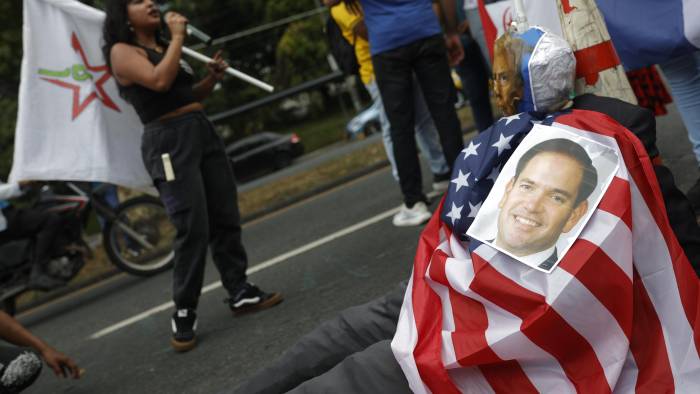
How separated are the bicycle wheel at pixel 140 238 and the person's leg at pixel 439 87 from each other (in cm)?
285

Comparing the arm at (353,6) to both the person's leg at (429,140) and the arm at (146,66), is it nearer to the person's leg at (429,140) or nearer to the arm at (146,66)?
the person's leg at (429,140)

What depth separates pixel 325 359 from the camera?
2.07 metres

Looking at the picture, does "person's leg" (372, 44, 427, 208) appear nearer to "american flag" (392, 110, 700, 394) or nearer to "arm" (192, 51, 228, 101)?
"arm" (192, 51, 228, 101)

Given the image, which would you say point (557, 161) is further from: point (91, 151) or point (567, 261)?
point (91, 151)

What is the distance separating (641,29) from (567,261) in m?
1.73

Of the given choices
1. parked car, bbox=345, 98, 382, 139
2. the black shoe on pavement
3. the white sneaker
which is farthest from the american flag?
parked car, bbox=345, 98, 382, 139

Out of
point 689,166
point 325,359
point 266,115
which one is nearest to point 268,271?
point 689,166

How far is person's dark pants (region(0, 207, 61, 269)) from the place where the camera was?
6195 millimetres

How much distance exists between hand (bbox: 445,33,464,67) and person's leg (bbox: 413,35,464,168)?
1.25 ft

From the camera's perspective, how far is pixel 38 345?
3053 mm

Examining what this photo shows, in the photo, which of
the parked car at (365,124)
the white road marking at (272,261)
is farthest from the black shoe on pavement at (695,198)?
the parked car at (365,124)

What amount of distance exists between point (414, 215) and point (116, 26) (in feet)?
7.09

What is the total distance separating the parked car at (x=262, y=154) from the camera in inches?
890

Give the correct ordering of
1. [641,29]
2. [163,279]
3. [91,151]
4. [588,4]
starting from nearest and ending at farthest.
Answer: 1. [588,4]
2. [641,29]
3. [91,151]
4. [163,279]
